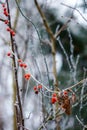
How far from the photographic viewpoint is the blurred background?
12.7 feet

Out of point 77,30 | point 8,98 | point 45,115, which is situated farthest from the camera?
point 77,30

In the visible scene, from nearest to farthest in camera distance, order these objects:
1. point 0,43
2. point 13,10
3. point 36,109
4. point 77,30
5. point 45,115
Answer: point 45,115 < point 36,109 < point 13,10 < point 0,43 < point 77,30

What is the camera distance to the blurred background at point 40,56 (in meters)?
3.86

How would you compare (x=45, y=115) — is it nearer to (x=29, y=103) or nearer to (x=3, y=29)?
(x=29, y=103)

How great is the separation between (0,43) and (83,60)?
291 centimetres

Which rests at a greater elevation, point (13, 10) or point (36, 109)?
point (13, 10)

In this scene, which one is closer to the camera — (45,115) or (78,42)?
(45,115)

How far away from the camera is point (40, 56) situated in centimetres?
449

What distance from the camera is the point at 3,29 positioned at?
20.6 ft

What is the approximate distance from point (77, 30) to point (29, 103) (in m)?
3.81

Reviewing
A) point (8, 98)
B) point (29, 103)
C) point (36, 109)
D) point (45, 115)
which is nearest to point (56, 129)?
point (45, 115)

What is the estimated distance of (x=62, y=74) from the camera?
786 centimetres

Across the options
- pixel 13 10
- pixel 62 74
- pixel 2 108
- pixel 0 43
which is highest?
pixel 13 10

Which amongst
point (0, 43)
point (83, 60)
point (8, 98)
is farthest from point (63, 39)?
point (0, 43)
